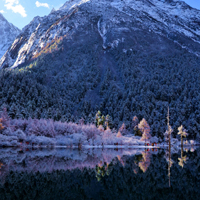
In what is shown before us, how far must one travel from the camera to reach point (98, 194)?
41.3 ft

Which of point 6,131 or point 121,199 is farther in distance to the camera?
point 6,131

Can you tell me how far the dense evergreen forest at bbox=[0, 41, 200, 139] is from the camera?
365ft

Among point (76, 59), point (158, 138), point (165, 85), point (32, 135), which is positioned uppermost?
point (76, 59)

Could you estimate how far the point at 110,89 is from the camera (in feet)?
500

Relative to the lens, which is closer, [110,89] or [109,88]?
[110,89]

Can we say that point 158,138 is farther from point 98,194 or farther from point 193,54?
point 193,54

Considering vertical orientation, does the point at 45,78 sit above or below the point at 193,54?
below

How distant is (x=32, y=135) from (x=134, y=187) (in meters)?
51.0

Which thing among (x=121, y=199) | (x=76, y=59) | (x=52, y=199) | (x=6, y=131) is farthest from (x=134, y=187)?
(x=76, y=59)

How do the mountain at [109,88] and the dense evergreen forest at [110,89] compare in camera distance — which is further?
the mountain at [109,88]

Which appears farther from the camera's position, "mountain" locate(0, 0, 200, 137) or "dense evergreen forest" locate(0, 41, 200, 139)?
"mountain" locate(0, 0, 200, 137)

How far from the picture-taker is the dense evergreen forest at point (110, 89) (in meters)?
111

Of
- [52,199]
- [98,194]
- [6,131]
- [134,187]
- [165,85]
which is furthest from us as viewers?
[165,85]

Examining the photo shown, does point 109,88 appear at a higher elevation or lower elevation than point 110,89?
higher
